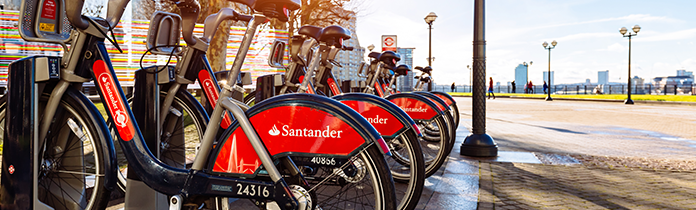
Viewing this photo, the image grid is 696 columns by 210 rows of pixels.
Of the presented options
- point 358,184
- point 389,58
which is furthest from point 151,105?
point 389,58

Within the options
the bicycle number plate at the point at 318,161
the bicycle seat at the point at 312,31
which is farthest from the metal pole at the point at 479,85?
the bicycle number plate at the point at 318,161

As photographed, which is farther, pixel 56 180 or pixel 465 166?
pixel 465 166

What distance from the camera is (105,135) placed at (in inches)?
100

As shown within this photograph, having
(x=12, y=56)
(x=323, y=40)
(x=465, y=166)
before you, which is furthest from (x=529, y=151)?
(x=12, y=56)

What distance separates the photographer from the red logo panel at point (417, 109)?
5.07 m

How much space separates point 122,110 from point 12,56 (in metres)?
8.45

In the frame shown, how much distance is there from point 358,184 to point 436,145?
2195 mm

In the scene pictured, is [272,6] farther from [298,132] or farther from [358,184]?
[358,184]

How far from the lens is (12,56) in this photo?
9.30 metres

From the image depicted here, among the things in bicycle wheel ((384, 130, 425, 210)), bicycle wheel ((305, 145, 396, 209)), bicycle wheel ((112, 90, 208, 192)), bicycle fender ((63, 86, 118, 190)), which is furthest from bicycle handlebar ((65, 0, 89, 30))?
bicycle wheel ((384, 130, 425, 210))

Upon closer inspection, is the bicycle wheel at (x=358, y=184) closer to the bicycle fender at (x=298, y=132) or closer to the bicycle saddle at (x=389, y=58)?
the bicycle fender at (x=298, y=132)

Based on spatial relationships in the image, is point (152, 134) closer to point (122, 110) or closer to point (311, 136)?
point (122, 110)

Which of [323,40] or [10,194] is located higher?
[323,40]

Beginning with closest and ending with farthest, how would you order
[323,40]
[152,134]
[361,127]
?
1. [361,127]
2. [152,134]
3. [323,40]
